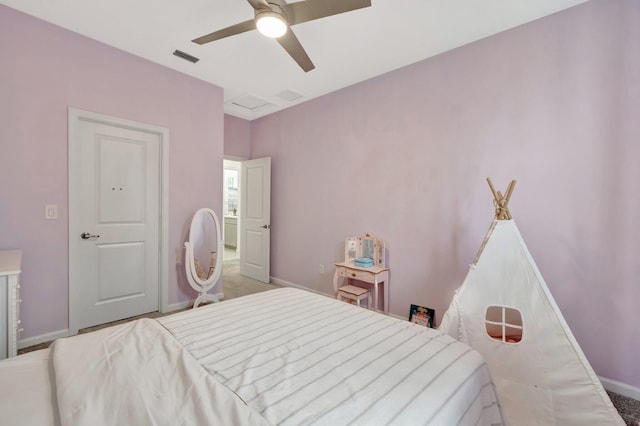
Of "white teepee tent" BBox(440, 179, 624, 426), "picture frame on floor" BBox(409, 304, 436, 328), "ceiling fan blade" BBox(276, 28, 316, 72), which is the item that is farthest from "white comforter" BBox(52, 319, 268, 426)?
"picture frame on floor" BBox(409, 304, 436, 328)

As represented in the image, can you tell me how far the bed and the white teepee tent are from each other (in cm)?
71

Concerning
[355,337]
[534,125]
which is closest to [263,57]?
[534,125]

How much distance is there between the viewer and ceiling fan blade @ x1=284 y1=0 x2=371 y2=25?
5.04ft

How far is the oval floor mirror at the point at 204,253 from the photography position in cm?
307

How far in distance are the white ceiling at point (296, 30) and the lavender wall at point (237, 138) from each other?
4.37 ft

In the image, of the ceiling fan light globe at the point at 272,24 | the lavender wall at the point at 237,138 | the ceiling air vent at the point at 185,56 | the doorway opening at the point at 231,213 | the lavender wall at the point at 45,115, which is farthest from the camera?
the doorway opening at the point at 231,213

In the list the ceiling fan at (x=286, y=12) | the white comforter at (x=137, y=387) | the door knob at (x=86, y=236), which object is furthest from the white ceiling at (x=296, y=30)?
the white comforter at (x=137, y=387)

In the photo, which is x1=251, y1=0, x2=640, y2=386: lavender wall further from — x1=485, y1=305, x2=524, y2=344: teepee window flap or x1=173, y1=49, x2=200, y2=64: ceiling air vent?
x1=173, y1=49, x2=200, y2=64: ceiling air vent

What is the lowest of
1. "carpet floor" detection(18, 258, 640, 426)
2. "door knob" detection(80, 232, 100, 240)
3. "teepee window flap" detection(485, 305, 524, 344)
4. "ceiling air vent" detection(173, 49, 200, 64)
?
"carpet floor" detection(18, 258, 640, 426)

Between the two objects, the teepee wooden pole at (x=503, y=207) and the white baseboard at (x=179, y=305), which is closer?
the teepee wooden pole at (x=503, y=207)

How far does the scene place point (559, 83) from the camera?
2.10 meters

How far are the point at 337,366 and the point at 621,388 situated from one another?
2216 mm

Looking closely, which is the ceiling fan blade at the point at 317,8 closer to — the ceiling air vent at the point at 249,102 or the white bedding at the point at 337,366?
the white bedding at the point at 337,366

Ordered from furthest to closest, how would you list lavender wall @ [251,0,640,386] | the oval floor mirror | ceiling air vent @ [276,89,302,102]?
ceiling air vent @ [276,89,302,102], the oval floor mirror, lavender wall @ [251,0,640,386]
